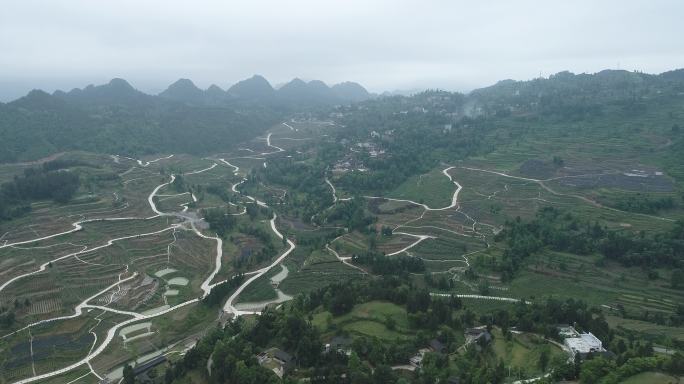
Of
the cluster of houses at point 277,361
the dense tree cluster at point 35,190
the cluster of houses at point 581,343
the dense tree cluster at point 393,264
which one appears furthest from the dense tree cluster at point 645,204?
the dense tree cluster at point 35,190

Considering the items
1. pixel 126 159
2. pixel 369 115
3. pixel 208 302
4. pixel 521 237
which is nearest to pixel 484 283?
pixel 521 237

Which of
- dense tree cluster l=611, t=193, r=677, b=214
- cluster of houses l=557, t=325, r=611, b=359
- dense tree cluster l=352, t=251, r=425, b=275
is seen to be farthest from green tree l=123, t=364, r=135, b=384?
dense tree cluster l=611, t=193, r=677, b=214

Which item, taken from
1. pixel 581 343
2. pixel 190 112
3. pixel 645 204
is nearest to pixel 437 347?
pixel 581 343

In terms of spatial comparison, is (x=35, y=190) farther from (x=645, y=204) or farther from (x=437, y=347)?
(x=645, y=204)

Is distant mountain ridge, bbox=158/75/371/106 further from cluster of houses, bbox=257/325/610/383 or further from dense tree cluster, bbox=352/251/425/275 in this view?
cluster of houses, bbox=257/325/610/383

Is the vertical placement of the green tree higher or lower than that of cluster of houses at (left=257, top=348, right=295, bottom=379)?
lower

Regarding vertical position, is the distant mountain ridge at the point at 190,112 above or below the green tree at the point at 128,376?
above

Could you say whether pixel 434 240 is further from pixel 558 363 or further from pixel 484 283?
pixel 558 363

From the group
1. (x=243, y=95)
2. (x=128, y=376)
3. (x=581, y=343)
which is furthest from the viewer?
(x=243, y=95)

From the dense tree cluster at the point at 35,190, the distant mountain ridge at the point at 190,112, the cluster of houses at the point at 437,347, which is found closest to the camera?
the cluster of houses at the point at 437,347

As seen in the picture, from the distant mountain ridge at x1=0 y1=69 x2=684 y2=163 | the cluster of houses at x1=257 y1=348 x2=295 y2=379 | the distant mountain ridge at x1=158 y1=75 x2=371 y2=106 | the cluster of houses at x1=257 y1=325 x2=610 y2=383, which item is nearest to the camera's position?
the cluster of houses at x1=257 y1=348 x2=295 y2=379

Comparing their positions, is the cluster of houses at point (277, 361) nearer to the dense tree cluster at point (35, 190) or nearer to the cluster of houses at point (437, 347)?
the cluster of houses at point (437, 347)
